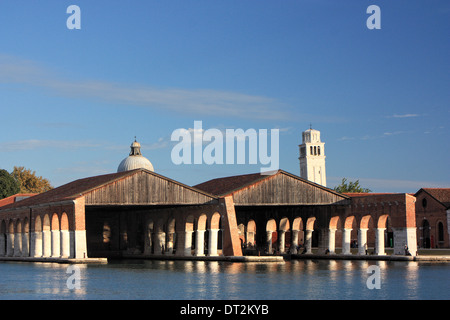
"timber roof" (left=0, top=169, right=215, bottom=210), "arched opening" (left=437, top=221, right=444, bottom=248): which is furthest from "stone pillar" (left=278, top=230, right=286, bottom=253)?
"timber roof" (left=0, top=169, right=215, bottom=210)

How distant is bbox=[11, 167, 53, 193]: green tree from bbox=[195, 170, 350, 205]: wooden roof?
202 ft

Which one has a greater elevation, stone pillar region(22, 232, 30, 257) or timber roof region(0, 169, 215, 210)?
timber roof region(0, 169, 215, 210)

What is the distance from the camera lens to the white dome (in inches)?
3696

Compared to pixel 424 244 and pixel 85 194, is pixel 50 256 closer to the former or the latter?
pixel 85 194

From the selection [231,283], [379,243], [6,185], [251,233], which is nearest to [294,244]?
[251,233]

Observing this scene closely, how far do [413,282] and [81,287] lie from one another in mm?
16947

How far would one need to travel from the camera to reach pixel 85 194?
54.3m

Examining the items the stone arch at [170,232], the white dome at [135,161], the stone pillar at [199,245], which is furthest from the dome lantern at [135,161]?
the stone pillar at [199,245]

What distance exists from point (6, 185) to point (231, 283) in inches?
2848

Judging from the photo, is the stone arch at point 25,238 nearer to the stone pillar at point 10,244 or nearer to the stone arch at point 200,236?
the stone pillar at point 10,244

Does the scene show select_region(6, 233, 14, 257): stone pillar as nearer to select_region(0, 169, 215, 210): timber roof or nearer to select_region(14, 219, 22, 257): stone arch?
select_region(14, 219, 22, 257): stone arch

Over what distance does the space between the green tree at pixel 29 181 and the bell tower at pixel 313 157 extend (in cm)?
4233

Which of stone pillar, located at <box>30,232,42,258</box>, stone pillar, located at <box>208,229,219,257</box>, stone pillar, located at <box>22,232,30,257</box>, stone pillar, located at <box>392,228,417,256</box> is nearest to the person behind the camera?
stone pillar, located at <box>392,228,417,256</box>
